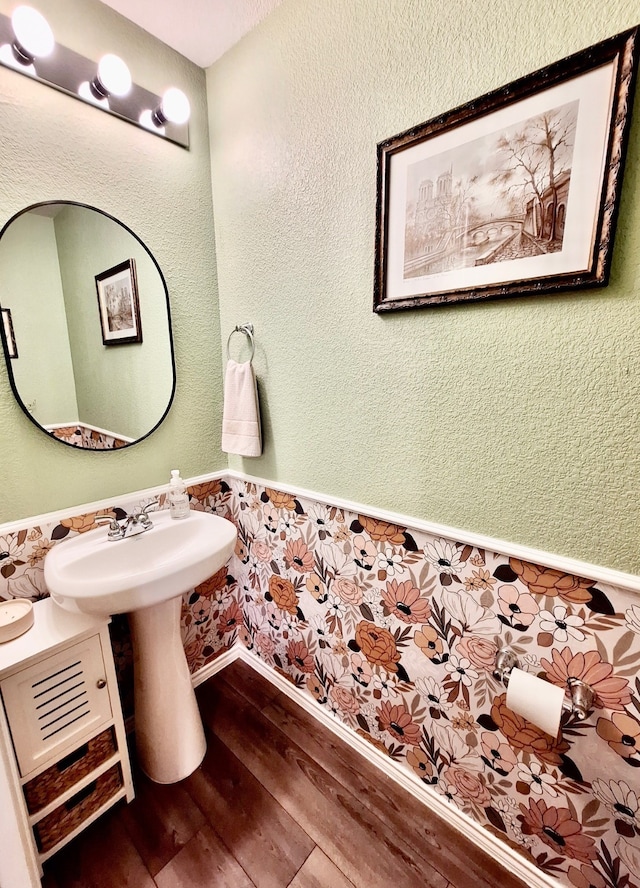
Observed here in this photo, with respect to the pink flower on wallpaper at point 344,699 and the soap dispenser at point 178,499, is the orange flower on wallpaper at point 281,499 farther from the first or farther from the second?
the pink flower on wallpaper at point 344,699

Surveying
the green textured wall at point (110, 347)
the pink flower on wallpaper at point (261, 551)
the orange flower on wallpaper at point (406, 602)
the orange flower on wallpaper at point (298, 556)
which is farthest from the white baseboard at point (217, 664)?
the green textured wall at point (110, 347)

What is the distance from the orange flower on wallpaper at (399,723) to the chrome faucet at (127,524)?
3.38 ft

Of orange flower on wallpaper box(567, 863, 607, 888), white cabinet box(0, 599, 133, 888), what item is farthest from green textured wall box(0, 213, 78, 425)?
orange flower on wallpaper box(567, 863, 607, 888)

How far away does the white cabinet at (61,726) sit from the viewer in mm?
959

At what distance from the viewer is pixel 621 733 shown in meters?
0.80

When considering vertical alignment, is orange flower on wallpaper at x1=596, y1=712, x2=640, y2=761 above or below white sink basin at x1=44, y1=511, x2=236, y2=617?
below

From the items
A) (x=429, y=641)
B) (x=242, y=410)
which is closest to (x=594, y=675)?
(x=429, y=641)

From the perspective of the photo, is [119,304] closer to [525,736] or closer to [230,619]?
[230,619]

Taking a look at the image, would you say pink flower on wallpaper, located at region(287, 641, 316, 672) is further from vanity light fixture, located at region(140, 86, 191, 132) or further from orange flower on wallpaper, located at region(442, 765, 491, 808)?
vanity light fixture, located at region(140, 86, 191, 132)

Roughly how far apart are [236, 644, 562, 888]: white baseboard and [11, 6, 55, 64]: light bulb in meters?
2.24

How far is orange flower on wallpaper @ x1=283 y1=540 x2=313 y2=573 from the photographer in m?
1.38

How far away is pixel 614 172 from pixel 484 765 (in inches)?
57.3

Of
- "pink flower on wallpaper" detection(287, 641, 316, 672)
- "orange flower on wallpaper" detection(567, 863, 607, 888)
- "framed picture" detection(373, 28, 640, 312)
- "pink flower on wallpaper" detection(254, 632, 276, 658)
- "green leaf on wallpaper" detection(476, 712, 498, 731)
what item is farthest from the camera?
"pink flower on wallpaper" detection(254, 632, 276, 658)

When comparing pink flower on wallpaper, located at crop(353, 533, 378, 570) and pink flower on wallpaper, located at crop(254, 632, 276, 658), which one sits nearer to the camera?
pink flower on wallpaper, located at crop(353, 533, 378, 570)
